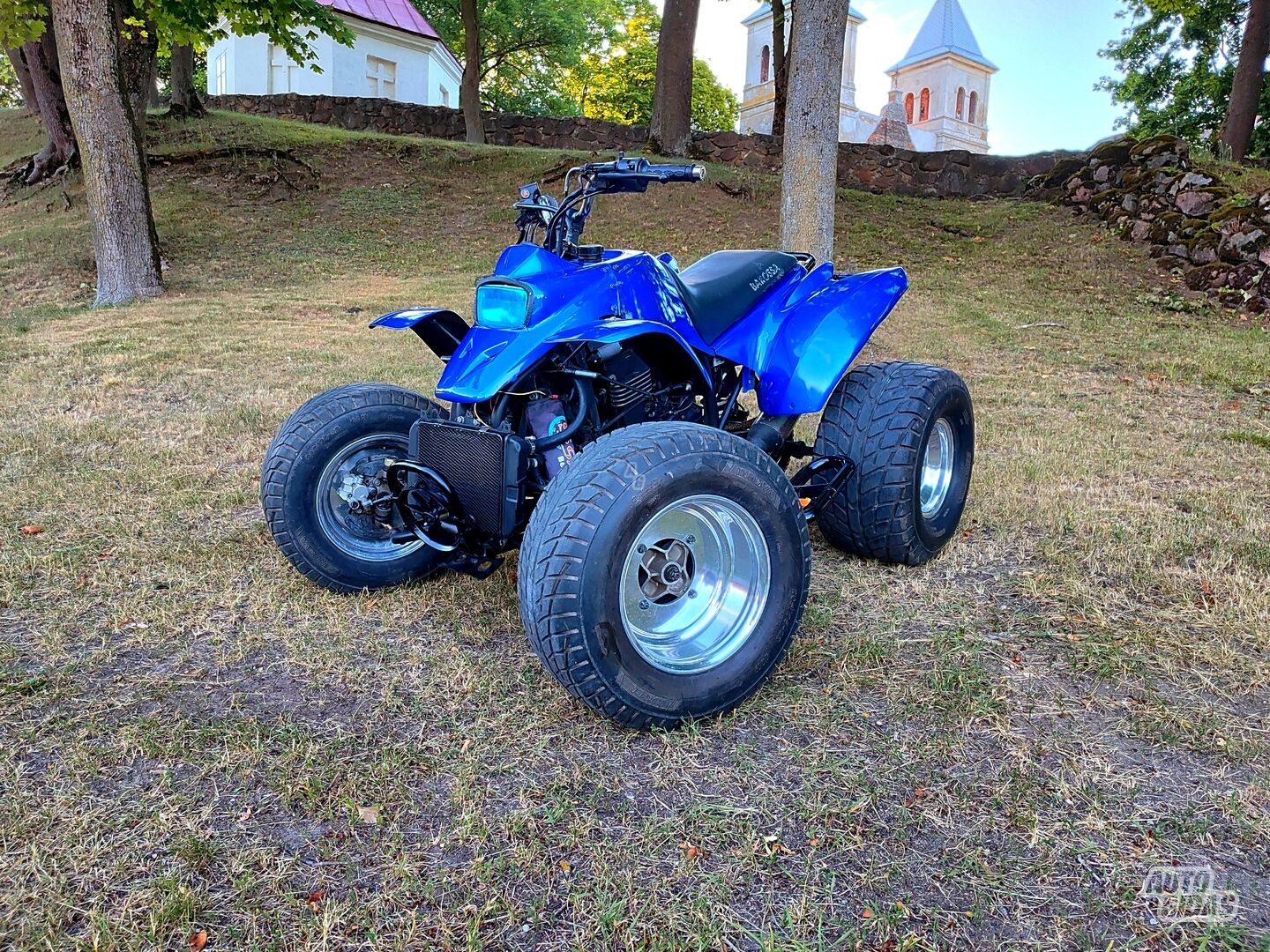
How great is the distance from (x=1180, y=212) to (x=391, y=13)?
29.9 meters

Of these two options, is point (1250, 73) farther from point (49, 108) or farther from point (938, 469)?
point (49, 108)

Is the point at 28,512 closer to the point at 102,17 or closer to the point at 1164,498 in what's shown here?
the point at 1164,498

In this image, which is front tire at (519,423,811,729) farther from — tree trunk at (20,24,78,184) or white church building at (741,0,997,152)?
Answer: white church building at (741,0,997,152)

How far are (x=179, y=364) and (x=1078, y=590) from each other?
717 cm

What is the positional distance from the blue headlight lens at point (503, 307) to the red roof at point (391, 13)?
33.3m

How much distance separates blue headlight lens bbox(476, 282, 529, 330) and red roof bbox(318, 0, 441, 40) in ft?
109

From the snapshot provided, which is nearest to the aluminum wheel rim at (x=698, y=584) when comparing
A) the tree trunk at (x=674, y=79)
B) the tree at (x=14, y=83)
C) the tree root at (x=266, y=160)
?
the tree root at (x=266, y=160)

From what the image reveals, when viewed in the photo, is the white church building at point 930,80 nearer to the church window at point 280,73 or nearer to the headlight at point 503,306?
the church window at point 280,73

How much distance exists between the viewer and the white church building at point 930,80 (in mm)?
53844

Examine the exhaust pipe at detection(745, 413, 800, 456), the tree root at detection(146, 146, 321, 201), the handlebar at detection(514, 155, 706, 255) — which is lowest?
the exhaust pipe at detection(745, 413, 800, 456)

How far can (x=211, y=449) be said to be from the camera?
18.0 ft

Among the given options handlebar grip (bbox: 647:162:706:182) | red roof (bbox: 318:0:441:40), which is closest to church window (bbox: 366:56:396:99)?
red roof (bbox: 318:0:441:40)

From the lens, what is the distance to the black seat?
11.4 feet

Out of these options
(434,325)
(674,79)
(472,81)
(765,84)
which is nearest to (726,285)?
(434,325)
